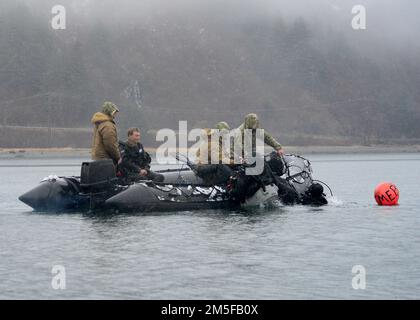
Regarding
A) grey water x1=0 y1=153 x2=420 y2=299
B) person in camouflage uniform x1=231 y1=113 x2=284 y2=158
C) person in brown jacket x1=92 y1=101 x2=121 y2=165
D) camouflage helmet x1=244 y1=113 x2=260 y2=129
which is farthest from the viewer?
camouflage helmet x1=244 y1=113 x2=260 y2=129

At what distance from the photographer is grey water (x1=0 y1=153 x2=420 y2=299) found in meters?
16.1

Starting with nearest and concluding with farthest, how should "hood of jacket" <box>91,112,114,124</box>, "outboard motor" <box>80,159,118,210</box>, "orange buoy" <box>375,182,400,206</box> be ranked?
"outboard motor" <box>80,159,118,210</box>, "hood of jacket" <box>91,112,114,124</box>, "orange buoy" <box>375,182,400,206</box>

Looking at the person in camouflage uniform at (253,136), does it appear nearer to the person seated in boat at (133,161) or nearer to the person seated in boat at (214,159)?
the person seated in boat at (214,159)

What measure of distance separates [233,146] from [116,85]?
451 feet

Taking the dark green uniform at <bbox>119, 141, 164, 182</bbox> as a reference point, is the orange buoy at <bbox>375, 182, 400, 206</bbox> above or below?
below

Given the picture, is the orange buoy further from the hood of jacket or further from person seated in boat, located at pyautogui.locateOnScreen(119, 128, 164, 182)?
the hood of jacket

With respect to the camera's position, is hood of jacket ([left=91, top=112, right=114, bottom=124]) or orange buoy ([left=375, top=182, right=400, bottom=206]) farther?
orange buoy ([left=375, top=182, right=400, bottom=206])

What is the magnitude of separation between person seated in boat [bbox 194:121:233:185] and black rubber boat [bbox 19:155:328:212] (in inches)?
10.6

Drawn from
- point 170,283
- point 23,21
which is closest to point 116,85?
point 23,21

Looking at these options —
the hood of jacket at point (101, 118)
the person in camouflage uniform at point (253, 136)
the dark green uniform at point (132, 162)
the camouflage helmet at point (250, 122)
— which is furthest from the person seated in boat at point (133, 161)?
the camouflage helmet at point (250, 122)

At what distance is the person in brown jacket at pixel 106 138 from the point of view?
26406 millimetres

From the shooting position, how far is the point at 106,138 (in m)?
26.4

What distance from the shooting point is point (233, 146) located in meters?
28.2

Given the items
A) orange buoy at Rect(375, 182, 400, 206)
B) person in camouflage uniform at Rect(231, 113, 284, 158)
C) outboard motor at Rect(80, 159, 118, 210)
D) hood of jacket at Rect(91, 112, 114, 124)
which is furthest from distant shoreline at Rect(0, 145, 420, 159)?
outboard motor at Rect(80, 159, 118, 210)
